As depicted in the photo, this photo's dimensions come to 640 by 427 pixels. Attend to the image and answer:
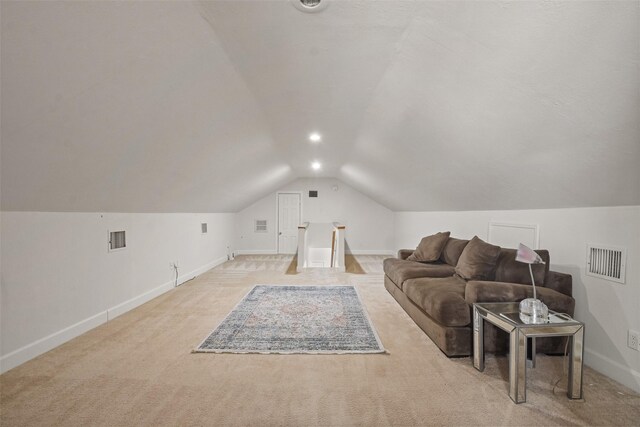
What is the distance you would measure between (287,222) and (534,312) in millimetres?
7740

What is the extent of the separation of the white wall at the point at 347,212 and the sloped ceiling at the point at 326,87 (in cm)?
581

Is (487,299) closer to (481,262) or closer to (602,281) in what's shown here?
(481,262)

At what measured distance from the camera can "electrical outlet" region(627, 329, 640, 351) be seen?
7.42 ft

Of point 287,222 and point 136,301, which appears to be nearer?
point 136,301

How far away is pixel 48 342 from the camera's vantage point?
285 cm

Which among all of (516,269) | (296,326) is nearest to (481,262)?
(516,269)

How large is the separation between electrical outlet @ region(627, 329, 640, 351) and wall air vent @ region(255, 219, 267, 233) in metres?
8.21

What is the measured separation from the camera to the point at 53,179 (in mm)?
2428

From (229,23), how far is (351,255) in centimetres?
778

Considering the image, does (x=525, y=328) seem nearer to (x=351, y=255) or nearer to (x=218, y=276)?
(x=218, y=276)

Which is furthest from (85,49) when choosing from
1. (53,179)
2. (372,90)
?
(372,90)

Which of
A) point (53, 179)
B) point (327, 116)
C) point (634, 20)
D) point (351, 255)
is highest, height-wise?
point (327, 116)

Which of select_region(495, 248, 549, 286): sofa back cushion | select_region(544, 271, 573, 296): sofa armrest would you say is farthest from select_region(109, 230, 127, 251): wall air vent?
select_region(544, 271, 573, 296): sofa armrest

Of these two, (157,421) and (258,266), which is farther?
(258,266)
